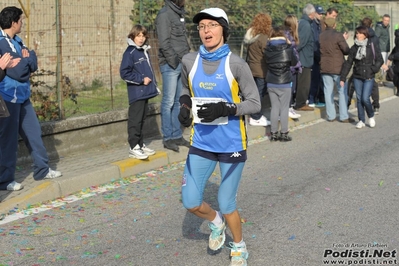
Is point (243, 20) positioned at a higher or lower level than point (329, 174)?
higher

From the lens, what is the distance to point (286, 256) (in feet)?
18.3

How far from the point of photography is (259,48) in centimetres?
1170

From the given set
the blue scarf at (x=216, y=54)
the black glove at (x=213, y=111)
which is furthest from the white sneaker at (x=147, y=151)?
the black glove at (x=213, y=111)

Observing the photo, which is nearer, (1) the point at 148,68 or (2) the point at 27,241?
(2) the point at 27,241

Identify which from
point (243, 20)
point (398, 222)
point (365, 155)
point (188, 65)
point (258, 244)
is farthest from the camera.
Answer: point (243, 20)

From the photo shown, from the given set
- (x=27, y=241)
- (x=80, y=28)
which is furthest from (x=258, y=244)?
(x=80, y=28)

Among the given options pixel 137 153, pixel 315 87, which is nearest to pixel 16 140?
pixel 137 153

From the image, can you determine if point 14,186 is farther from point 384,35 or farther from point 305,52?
point 384,35

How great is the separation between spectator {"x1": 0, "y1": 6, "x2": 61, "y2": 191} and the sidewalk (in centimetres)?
28

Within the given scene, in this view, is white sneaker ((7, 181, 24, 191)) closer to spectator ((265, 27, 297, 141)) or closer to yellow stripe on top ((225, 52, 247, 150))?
yellow stripe on top ((225, 52, 247, 150))

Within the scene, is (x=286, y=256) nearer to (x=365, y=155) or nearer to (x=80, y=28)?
(x=365, y=155)

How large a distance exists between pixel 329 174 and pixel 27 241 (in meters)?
4.00

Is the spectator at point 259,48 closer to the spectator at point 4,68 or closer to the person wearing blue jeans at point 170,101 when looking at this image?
the person wearing blue jeans at point 170,101

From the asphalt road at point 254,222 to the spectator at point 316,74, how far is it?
4900mm
